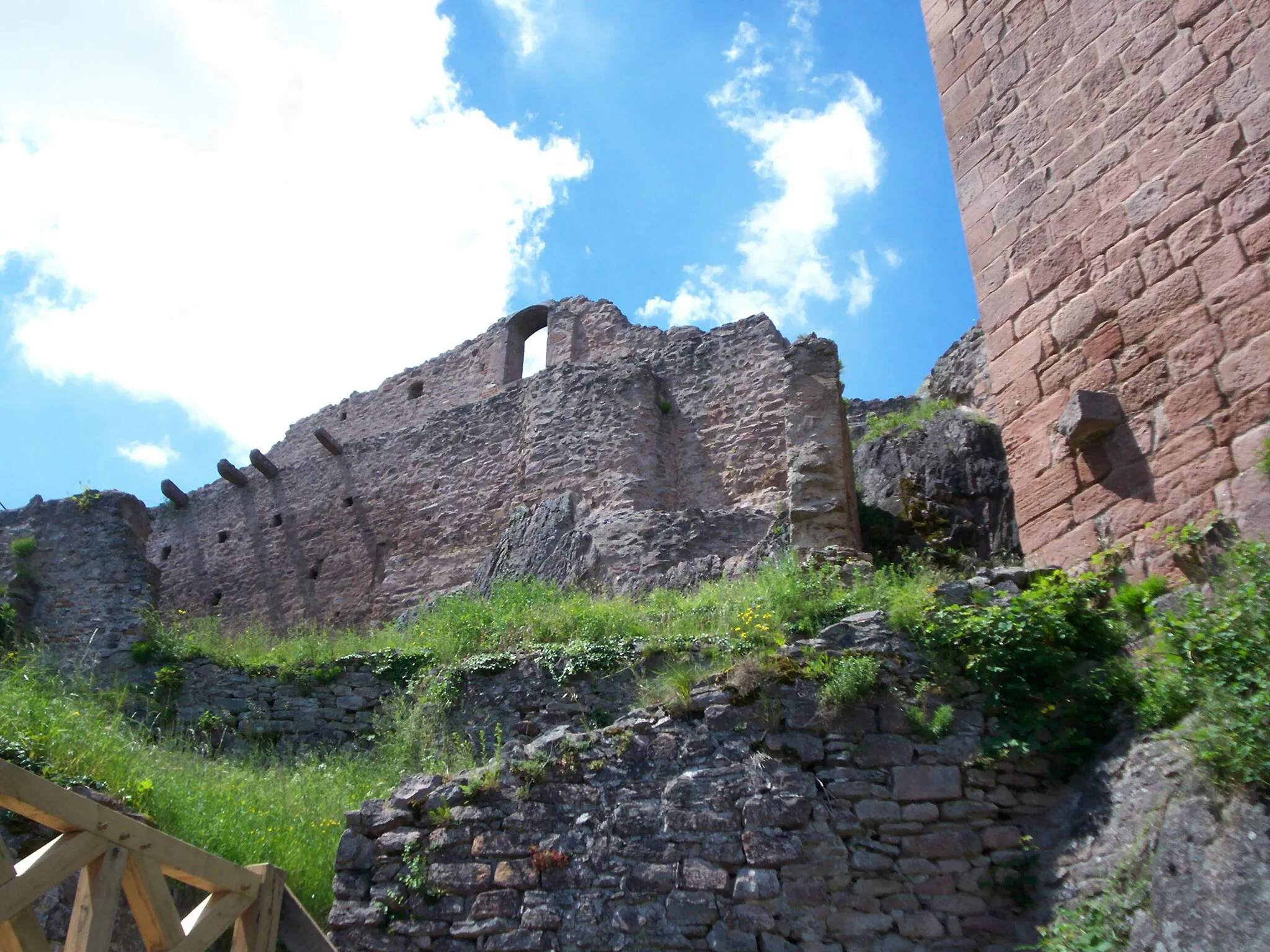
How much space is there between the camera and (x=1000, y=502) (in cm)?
1142

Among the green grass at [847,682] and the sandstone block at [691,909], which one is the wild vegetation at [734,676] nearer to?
the green grass at [847,682]

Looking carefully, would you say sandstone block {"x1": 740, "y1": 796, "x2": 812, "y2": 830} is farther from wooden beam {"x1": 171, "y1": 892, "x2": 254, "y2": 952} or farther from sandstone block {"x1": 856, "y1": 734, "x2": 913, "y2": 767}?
wooden beam {"x1": 171, "y1": 892, "x2": 254, "y2": 952}

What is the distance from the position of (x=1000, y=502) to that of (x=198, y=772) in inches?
324

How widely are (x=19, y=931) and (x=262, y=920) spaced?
1.13 metres

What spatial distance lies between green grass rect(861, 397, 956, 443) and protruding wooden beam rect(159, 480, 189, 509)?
13.7 m

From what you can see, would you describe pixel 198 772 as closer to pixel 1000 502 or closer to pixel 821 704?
pixel 821 704

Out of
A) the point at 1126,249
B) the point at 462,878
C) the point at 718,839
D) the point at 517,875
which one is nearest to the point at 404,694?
the point at 462,878

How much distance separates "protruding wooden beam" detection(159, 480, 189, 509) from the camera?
2116 cm

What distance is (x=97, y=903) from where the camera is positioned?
4223 millimetres

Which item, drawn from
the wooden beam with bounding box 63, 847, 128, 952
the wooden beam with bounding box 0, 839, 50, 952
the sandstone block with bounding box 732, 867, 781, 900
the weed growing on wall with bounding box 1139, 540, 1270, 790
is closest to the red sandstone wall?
the weed growing on wall with bounding box 1139, 540, 1270, 790

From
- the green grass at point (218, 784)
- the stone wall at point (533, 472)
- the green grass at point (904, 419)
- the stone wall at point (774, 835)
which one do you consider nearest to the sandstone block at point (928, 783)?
the stone wall at point (774, 835)

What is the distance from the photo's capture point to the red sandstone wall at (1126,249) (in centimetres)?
620

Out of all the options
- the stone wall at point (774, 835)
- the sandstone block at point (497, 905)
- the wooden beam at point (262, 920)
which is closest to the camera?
the wooden beam at point (262, 920)

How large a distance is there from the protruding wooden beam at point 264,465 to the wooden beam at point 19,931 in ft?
55.7
